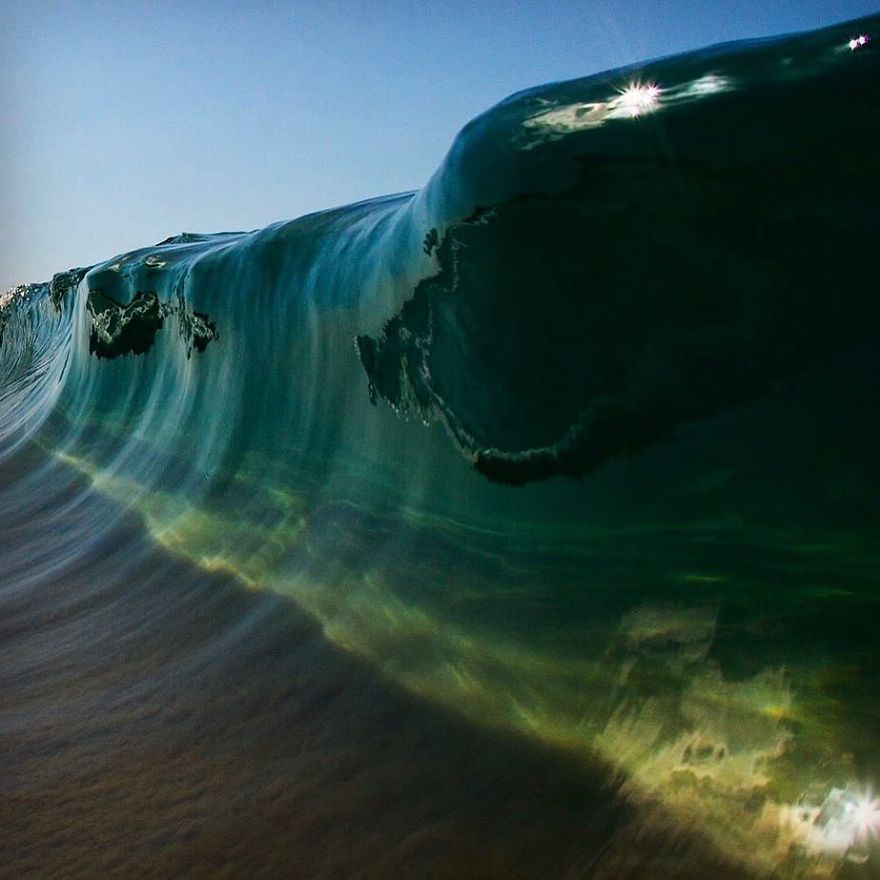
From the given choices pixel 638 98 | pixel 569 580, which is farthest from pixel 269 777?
pixel 638 98

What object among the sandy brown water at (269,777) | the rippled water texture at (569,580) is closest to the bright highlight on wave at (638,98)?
the rippled water texture at (569,580)

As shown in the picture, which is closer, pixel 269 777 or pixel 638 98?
pixel 269 777

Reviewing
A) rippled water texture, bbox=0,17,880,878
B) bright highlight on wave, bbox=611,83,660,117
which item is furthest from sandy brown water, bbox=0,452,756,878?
bright highlight on wave, bbox=611,83,660,117

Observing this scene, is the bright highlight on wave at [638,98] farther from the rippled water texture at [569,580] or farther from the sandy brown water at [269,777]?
the sandy brown water at [269,777]

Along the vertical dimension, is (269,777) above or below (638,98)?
below

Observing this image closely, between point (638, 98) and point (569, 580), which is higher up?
point (638, 98)

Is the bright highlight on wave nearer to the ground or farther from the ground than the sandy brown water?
farther from the ground

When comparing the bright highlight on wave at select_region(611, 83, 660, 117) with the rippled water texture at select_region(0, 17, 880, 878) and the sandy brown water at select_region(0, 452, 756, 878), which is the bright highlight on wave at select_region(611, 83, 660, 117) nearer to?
the rippled water texture at select_region(0, 17, 880, 878)

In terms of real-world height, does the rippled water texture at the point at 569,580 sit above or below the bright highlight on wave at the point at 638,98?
below

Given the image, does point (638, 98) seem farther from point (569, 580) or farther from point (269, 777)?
point (269, 777)

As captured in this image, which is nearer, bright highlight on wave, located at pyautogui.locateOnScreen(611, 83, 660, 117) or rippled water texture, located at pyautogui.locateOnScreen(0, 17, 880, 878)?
rippled water texture, located at pyautogui.locateOnScreen(0, 17, 880, 878)
